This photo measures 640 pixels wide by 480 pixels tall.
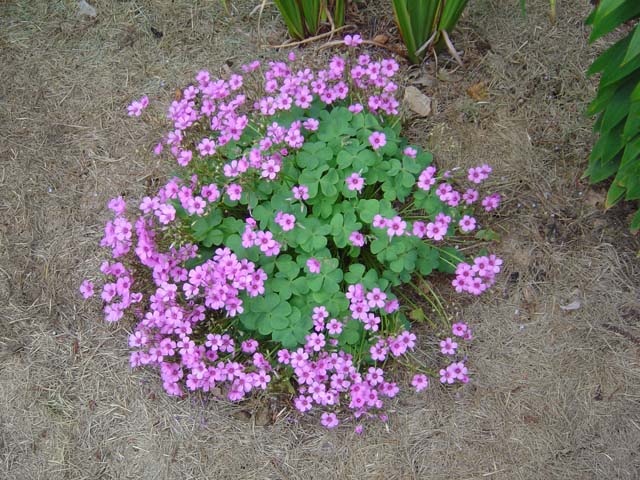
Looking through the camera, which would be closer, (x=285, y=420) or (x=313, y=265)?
(x=313, y=265)

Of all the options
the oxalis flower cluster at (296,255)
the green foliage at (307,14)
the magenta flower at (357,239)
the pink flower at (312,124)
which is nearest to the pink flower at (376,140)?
the oxalis flower cluster at (296,255)

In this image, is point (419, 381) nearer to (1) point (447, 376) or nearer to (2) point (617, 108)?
(1) point (447, 376)

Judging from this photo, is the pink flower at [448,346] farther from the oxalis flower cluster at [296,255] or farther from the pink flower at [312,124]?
the pink flower at [312,124]

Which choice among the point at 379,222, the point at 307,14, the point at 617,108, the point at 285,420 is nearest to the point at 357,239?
the point at 379,222

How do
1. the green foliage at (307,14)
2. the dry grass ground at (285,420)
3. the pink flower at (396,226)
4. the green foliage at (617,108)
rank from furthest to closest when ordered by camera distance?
the green foliage at (307,14) < the dry grass ground at (285,420) < the pink flower at (396,226) < the green foliage at (617,108)

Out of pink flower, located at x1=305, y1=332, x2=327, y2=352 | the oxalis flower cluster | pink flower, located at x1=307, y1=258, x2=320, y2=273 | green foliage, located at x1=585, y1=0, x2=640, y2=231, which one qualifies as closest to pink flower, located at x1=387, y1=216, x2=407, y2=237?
the oxalis flower cluster

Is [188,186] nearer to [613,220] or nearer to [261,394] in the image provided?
[261,394]

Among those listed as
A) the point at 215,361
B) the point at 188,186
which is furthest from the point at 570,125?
the point at 215,361
